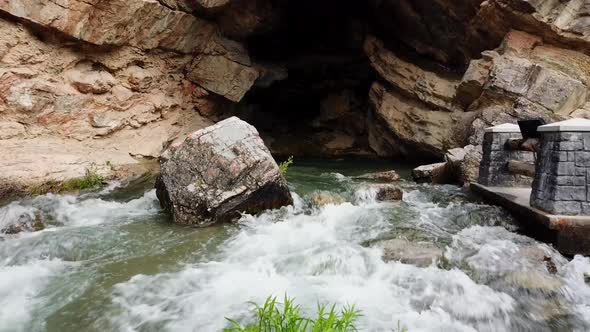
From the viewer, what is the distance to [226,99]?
14.5 meters

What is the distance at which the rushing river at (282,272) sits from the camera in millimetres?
3344

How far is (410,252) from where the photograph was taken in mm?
4496

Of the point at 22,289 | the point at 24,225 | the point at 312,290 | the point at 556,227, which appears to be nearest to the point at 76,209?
the point at 24,225

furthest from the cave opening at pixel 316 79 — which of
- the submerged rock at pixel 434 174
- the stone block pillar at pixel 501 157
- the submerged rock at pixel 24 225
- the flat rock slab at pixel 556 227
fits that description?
the flat rock slab at pixel 556 227

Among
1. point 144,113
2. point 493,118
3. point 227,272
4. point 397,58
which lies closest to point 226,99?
point 144,113

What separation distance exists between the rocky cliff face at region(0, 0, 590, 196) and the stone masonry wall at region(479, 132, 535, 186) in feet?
13.0

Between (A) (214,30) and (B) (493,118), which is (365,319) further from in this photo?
(A) (214,30)

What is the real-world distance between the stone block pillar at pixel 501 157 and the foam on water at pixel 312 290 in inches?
130

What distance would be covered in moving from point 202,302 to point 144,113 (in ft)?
30.5

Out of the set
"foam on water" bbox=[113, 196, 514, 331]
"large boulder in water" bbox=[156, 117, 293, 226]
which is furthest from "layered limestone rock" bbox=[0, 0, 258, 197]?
"foam on water" bbox=[113, 196, 514, 331]

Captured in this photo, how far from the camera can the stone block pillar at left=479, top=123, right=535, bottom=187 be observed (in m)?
6.66

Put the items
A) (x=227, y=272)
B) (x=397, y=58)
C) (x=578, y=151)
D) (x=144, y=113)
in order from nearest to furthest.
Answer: (x=227, y=272) → (x=578, y=151) → (x=144, y=113) → (x=397, y=58)

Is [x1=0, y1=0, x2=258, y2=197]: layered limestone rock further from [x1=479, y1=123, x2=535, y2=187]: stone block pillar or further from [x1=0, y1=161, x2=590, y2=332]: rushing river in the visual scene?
[x1=479, y1=123, x2=535, y2=187]: stone block pillar

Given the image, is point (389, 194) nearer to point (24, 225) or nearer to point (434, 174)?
point (434, 174)
